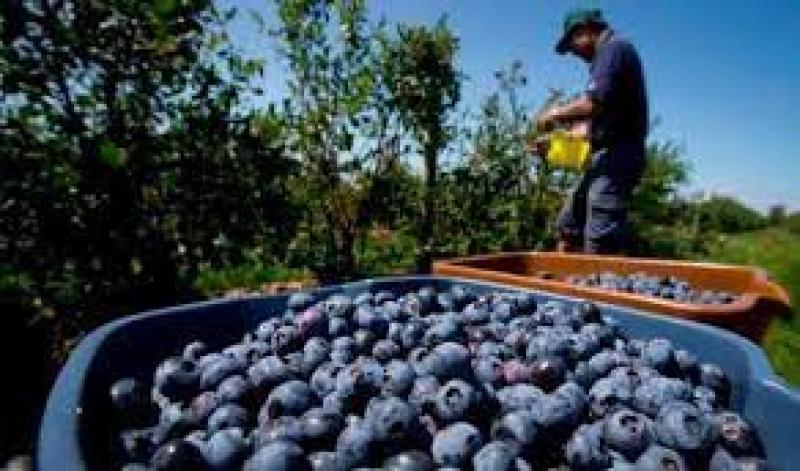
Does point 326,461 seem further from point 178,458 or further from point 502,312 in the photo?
point 502,312

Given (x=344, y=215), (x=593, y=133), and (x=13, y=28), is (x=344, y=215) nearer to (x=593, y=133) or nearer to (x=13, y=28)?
(x=593, y=133)

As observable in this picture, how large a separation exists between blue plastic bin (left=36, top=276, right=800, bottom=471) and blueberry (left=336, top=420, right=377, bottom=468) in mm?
282

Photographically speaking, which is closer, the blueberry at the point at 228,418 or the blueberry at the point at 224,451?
the blueberry at the point at 224,451

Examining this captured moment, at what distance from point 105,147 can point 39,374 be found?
1.03 metres

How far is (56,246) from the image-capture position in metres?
3.50

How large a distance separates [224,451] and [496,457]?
0.33 metres

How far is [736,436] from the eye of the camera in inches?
40.4

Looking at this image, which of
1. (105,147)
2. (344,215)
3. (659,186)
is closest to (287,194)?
(105,147)

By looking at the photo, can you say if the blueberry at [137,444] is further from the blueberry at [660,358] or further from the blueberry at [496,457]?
the blueberry at [660,358]

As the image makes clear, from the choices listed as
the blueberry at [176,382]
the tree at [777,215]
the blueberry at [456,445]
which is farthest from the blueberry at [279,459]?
the tree at [777,215]

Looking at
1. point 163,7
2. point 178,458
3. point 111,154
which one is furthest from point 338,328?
point 163,7

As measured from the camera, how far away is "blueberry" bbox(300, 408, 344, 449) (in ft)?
3.17

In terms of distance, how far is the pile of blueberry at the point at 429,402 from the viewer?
0.93 meters

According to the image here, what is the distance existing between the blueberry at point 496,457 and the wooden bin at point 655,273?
1.10 meters
